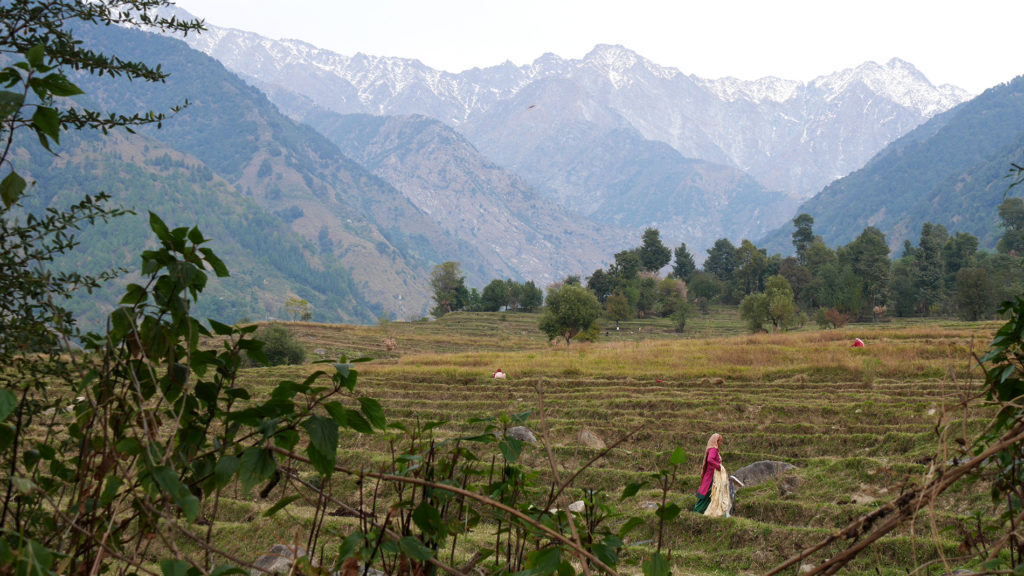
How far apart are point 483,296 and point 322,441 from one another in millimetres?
108621

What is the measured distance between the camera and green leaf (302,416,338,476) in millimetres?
1574

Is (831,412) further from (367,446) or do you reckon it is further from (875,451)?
(367,446)

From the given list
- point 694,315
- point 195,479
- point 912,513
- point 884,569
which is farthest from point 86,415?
point 694,315

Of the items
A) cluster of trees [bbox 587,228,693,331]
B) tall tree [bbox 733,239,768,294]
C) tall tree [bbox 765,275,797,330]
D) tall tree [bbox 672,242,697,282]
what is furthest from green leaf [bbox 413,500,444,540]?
tall tree [bbox 672,242,697,282]

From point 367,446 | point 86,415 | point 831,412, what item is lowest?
point 367,446

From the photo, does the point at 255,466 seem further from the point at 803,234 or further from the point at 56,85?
the point at 803,234

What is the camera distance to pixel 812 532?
895 centimetres

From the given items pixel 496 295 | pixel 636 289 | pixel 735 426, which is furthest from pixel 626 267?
pixel 735 426

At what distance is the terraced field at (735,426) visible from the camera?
8.12 m

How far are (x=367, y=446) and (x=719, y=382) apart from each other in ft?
42.6

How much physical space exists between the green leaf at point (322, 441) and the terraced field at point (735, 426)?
0.48 feet

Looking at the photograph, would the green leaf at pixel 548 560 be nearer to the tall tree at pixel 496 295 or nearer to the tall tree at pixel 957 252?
the tall tree at pixel 957 252

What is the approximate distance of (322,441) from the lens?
1580mm

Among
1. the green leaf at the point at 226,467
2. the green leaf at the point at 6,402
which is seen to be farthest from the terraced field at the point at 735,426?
the green leaf at the point at 6,402
